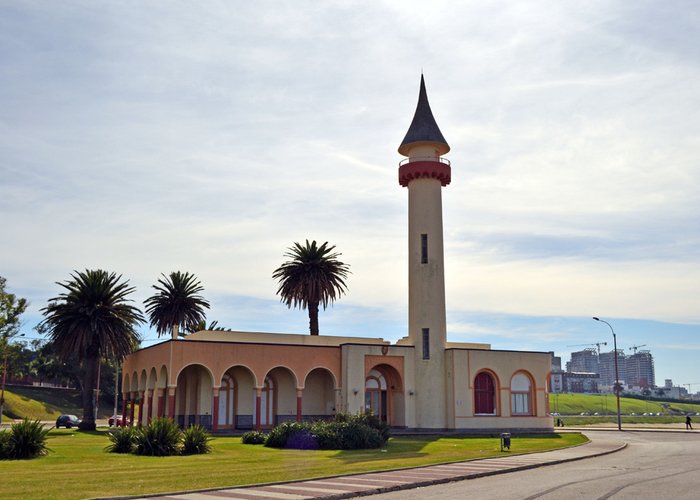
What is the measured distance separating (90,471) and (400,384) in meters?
30.6

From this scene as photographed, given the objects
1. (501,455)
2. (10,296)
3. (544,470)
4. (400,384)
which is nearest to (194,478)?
(544,470)

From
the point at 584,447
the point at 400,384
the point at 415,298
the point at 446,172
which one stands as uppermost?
the point at 446,172

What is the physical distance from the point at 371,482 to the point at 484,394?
3320 centimetres

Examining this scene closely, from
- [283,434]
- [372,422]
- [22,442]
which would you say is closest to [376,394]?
[372,422]

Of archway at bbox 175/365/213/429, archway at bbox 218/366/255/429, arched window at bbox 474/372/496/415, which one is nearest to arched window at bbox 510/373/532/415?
arched window at bbox 474/372/496/415

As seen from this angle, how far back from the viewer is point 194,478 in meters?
20.1

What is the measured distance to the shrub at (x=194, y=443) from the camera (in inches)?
1151

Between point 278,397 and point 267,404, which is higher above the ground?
point 278,397

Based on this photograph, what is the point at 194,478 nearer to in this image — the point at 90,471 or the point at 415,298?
the point at 90,471

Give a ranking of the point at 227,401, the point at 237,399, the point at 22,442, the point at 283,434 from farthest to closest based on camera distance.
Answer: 1. the point at 227,401
2. the point at 237,399
3. the point at 283,434
4. the point at 22,442

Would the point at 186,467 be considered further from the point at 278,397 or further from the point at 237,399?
the point at 278,397

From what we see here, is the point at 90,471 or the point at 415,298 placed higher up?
the point at 415,298

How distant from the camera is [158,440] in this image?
28.5 m

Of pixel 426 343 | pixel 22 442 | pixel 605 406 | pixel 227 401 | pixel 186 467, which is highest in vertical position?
pixel 426 343
